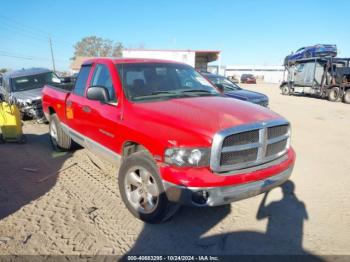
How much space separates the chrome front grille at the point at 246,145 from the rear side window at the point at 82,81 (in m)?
2.95

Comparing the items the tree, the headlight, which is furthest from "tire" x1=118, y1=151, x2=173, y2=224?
the tree

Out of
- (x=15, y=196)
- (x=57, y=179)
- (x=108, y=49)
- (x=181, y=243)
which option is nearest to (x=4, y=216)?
(x=15, y=196)

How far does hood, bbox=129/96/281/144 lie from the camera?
9.22ft

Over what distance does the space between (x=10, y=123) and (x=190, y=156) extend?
19.7ft

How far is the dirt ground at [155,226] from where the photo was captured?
2959 mm

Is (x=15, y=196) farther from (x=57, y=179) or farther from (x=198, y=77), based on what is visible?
(x=198, y=77)

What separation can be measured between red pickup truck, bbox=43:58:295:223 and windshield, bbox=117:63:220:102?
1cm

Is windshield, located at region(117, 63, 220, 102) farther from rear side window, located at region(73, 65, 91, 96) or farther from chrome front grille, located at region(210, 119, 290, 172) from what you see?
chrome front grille, located at region(210, 119, 290, 172)

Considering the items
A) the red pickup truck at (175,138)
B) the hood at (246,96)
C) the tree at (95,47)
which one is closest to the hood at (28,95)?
the red pickup truck at (175,138)

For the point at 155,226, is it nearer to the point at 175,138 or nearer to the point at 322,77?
the point at 175,138

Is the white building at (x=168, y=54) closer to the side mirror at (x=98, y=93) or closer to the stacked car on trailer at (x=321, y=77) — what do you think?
the stacked car on trailer at (x=321, y=77)

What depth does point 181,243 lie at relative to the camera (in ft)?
9.89

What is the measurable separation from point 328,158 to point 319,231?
324cm

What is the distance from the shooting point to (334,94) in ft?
62.7
